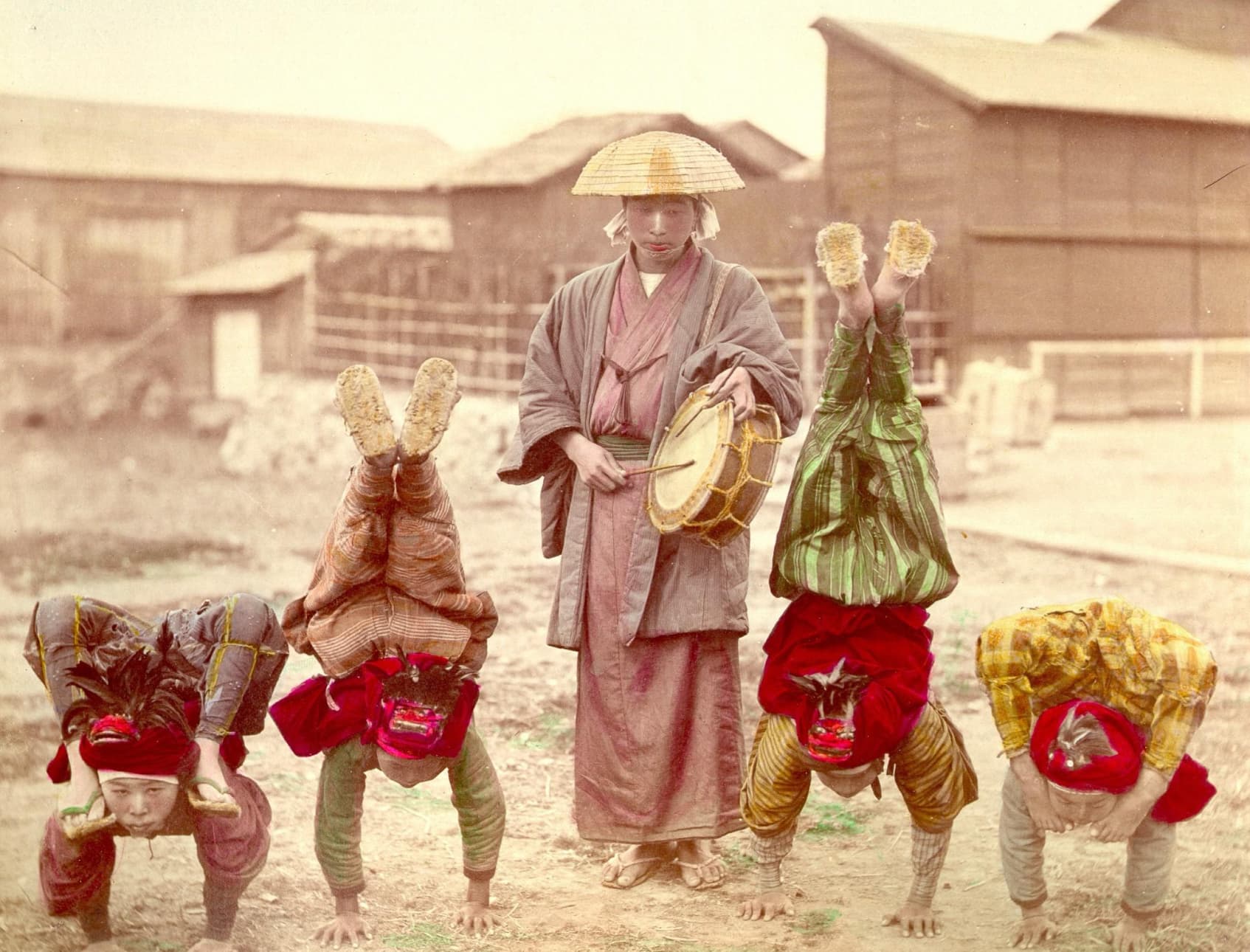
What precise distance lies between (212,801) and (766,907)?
1.67 metres

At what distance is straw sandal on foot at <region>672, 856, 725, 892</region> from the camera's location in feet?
15.2

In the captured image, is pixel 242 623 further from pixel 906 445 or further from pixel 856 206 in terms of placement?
pixel 856 206

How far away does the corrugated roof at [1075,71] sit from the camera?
8.59m

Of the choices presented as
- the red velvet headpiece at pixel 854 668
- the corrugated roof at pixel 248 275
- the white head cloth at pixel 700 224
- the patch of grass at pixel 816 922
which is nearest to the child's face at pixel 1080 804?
the red velvet headpiece at pixel 854 668

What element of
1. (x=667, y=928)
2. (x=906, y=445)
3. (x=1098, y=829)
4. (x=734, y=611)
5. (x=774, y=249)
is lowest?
(x=667, y=928)

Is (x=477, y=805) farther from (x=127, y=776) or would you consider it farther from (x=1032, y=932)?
(x=1032, y=932)

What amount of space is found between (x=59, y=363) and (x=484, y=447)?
3305mm

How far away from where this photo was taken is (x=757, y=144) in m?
9.71

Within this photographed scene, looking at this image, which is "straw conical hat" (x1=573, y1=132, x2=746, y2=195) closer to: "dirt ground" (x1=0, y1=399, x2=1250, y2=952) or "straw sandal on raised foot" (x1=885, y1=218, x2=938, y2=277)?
"straw sandal on raised foot" (x1=885, y1=218, x2=938, y2=277)

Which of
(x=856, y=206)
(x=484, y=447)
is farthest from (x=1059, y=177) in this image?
(x=484, y=447)

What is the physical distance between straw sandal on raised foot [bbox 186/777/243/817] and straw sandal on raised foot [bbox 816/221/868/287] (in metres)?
2.13

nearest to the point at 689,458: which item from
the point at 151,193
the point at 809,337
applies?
the point at 809,337

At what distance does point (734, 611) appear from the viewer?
442cm

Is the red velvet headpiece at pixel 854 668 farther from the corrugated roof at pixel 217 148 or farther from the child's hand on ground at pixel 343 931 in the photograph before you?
the corrugated roof at pixel 217 148
